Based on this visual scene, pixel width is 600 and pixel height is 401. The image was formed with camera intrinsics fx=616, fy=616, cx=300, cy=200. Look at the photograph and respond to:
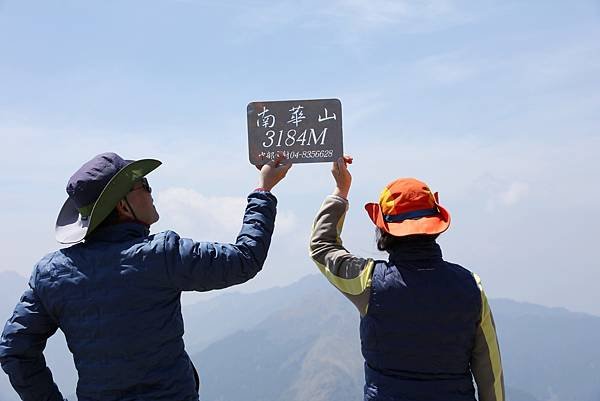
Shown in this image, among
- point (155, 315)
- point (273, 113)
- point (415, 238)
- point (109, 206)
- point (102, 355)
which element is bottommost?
point (102, 355)

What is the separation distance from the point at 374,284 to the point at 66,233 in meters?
1.64

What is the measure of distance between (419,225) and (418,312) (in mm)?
462

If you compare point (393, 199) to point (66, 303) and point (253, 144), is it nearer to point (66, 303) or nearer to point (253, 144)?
point (253, 144)

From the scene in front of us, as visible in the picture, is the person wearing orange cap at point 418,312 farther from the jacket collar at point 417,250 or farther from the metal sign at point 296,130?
the metal sign at point 296,130

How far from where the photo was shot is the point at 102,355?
9.74 ft

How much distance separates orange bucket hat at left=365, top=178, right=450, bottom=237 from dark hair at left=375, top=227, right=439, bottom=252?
51 mm

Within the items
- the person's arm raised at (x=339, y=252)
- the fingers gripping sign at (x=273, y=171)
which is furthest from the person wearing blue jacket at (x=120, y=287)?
the person's arm raised at (x=339, y=252)

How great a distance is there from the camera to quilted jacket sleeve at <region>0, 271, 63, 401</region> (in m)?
3.07

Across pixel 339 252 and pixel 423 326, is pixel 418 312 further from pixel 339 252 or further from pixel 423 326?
pixel 339 252

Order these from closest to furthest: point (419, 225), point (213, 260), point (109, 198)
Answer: point (213, 260) < point (109, 198) < point (419, 225)

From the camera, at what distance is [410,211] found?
133 inches

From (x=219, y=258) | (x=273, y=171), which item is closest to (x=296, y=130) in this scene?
(x=273, y=171)

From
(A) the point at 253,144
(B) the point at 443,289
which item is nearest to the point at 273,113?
(A) the point at 253,144

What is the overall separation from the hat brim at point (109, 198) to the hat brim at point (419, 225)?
1.26 m
